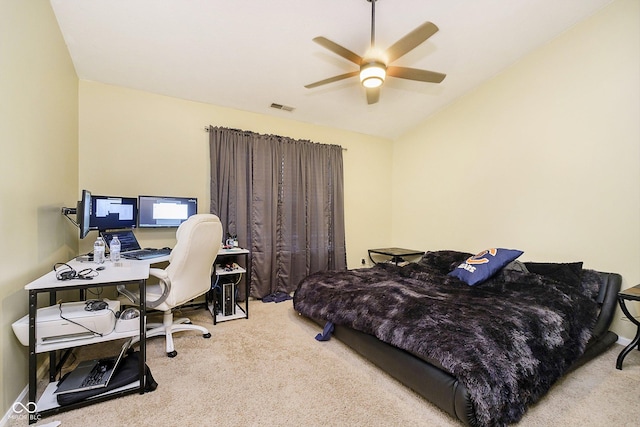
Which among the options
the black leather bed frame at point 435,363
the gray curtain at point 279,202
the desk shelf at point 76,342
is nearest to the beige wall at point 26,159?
the desk shelf at point 76,342

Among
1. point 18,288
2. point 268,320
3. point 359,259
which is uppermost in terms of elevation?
point 18,288

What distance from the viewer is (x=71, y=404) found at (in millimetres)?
1599

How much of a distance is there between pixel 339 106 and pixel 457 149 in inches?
70.7

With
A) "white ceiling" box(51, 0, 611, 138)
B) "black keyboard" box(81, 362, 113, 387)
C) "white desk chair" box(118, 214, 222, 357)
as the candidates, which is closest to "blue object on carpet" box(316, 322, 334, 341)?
"white desk chair" box(118, 214, 222, 357)

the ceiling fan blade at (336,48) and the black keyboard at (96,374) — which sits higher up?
the ceiling fan blade at (336,48)

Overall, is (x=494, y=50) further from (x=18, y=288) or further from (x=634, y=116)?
(x=18, y=288)

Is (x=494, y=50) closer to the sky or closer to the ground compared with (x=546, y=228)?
closer to the sky

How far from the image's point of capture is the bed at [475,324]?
4.87 ft

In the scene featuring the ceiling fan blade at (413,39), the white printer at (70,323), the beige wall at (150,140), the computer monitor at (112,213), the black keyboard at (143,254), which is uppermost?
the ceiling fan blade at (413,39)

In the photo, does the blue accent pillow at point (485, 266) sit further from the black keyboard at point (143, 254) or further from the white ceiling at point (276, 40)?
the black keyboard at point (143, 254)

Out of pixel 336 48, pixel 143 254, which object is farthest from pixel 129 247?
pixel 336 48

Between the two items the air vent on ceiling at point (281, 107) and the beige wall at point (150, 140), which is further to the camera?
the air vent on ceiling at point (281, 107)

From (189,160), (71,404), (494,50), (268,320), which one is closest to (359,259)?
(268,320)

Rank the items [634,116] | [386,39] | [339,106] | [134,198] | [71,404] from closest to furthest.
Answer: [71,404] < [634,116] < [386,39] < [134,198] < [339,106]
